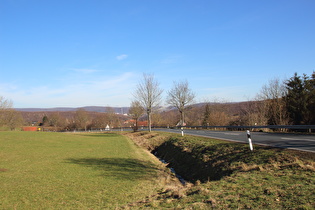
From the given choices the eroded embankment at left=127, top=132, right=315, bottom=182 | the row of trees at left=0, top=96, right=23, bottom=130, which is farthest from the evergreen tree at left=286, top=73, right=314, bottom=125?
the row of trees at left=0, top=96, right=23, bottom=130

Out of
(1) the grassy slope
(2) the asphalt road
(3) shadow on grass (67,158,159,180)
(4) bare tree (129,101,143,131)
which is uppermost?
(4) bare tree (129,101,143,131)

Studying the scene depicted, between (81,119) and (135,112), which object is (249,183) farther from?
(81,119)

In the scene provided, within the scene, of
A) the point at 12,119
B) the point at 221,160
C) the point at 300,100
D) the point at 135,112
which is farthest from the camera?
the point at 12,119

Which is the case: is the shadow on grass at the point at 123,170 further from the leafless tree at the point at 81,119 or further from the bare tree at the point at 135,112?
the leafless tree at the point at 81,119

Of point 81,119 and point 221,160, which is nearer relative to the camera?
point 221,160

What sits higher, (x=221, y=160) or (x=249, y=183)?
(x=249, y=183)

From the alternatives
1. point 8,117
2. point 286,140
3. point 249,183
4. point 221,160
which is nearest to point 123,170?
point 221,160

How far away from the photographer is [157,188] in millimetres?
8586

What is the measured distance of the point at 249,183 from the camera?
6621 mm

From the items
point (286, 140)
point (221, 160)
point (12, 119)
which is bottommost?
point (221, 160)

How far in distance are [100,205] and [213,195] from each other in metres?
3.15

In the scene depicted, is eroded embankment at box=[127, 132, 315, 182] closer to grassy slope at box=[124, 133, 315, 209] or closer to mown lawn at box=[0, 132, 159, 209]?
grassy slope at box=[124, 133, 315, 209]

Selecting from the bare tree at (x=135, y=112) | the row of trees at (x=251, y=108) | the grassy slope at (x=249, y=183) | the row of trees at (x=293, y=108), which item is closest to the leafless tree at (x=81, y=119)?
the row of trees at (x=251, y=108)

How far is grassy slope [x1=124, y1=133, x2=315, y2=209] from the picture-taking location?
16.3ft
